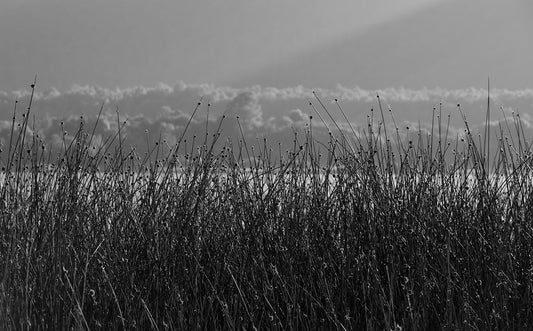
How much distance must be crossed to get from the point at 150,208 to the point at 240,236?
0.58 m

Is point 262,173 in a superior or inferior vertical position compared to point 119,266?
superior

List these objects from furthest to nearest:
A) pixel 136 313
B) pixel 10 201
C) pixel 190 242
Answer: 1. pixel 10 201
2. pixel 190 242
3. pixel 136 313

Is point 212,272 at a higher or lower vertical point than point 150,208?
lower

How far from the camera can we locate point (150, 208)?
448cm

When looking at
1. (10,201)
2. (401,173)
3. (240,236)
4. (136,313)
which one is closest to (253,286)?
(240,236)

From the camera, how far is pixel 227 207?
16.0ft

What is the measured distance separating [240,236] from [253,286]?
13.2 inches

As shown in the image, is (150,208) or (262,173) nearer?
(150,208)

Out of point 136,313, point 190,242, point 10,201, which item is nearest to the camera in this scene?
point 136,313

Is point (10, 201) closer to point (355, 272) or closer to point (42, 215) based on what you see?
point (42, 215)

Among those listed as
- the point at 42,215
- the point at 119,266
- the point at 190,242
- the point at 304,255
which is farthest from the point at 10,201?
the point at 304,255

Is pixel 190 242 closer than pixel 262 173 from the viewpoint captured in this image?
Yes

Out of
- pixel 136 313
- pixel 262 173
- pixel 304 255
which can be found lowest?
pixel 136 313

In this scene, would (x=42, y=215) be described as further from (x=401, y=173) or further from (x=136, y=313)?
(x=401, y=173)
